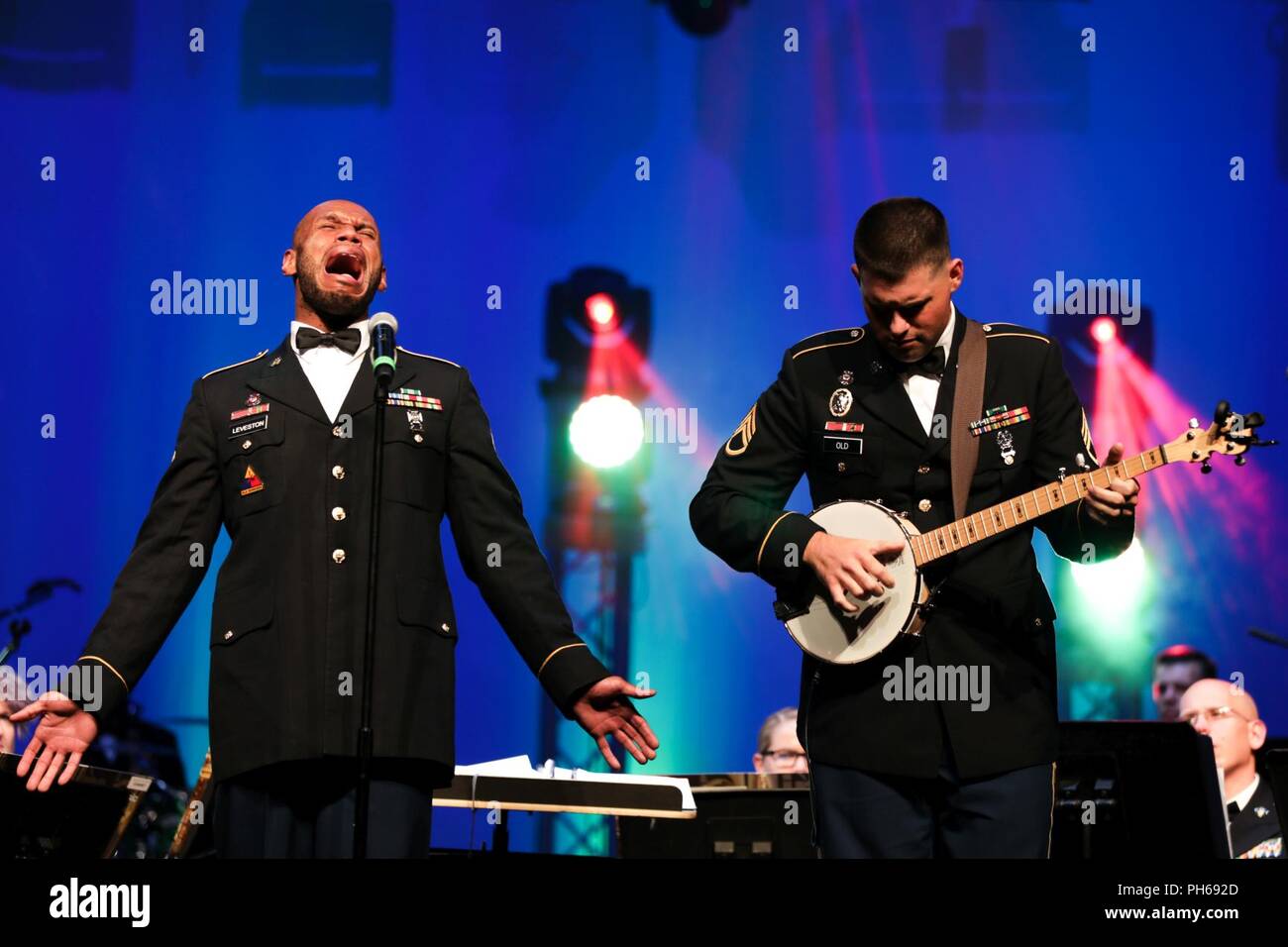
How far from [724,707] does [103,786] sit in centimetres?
352

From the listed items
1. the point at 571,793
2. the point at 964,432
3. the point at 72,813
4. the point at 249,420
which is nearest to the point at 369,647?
the point at 249,420

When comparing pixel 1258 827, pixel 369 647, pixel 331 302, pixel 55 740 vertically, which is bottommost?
pixel 1258 827

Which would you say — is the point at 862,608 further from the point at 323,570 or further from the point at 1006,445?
the point at 323,570

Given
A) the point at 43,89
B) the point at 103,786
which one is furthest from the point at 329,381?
the point at 43,89

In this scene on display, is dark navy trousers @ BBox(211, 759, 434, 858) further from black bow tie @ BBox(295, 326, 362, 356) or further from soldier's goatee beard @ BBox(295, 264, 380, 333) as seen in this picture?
soldier's goatee beard @ BBox(295, 264, 380, 333)

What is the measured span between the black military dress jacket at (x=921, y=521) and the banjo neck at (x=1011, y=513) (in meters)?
0.03

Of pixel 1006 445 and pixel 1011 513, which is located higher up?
pixel 1006 445

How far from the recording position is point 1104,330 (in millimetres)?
7746

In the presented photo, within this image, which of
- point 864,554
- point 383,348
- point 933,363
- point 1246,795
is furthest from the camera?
point 1246,795

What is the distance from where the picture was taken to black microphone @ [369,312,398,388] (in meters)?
3.56

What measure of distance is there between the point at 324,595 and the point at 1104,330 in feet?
17.3

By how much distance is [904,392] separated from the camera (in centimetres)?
Result: 371

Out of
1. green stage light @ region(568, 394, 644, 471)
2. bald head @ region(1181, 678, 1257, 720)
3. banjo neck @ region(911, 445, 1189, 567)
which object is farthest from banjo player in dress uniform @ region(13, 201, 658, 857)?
bald head @ region(1181, 678, 1257, 720)

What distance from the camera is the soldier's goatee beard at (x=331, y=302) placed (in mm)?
3891
